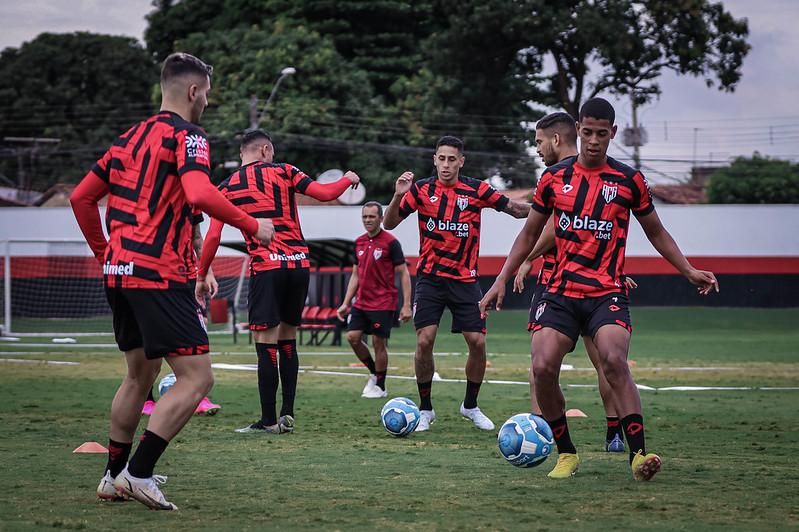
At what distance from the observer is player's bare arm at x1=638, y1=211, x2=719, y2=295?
686cm

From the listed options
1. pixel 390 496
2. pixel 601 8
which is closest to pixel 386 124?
pixel 601 8

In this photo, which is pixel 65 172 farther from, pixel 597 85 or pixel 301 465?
pixel 301 465

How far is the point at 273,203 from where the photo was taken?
932cm

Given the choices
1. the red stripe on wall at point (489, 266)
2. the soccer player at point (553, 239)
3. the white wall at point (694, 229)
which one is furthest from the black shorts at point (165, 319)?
the white wall at point (694, 229)

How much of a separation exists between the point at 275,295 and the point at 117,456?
360 centimetres

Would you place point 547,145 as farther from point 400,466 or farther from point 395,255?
point 395,255

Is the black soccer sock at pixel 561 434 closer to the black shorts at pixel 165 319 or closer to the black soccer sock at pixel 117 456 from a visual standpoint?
the black shorts at pixel 165 319

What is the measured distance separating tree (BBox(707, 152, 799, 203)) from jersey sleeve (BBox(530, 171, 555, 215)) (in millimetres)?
48357

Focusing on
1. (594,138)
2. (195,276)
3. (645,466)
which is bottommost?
(645,466)

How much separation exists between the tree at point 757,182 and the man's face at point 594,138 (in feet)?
159

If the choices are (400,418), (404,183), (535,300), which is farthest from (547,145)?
(400,418)

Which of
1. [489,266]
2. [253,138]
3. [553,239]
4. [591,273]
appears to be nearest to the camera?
[591,273]

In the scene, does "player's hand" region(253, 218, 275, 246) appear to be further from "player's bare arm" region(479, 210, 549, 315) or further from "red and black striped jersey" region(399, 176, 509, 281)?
"red and black striped jersey" region(399, 176, 509, 281)

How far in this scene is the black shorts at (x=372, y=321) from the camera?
1322 centimetres
